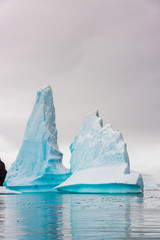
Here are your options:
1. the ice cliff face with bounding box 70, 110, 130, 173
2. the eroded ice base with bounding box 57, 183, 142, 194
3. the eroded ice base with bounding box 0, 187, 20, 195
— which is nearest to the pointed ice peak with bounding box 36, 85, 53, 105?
the ice cliff face with bounding box 70, 110, 130, 173

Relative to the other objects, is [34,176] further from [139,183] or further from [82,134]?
[139,183]

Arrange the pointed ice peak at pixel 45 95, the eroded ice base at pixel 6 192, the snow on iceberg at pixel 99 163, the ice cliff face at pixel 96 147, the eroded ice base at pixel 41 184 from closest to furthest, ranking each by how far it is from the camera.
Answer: the snow on iceberg at pixel 99 163 < the ice cliff face at pixel 96 147 < the eroded ice base at pixel 41 184 < the eroded ice base at pixel 6 192 < the pointed ice peak at pixel 45 95

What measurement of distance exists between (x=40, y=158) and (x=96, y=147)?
6871 millimetres

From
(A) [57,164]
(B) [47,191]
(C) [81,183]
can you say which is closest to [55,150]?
(A) [57,164]

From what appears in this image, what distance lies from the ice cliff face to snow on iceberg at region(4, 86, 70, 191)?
2.07 meters

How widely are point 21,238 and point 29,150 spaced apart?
3360cm

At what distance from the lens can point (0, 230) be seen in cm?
762

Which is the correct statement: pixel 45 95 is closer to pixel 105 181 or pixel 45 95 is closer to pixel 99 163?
pixel 99 163

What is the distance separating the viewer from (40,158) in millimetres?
38938

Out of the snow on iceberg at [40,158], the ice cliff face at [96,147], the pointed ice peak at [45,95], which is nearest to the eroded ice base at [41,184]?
the snow on iceberg at [40,158]

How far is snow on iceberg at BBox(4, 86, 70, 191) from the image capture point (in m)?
38.1

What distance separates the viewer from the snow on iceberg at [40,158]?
3806 cm

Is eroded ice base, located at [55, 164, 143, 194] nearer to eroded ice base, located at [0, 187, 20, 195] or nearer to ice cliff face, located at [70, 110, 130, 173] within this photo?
ice cliff face, located at [70, 110, 130, 173]

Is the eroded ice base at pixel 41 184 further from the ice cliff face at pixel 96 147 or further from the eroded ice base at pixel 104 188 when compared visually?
the eroded ice base at pixel 104 188
